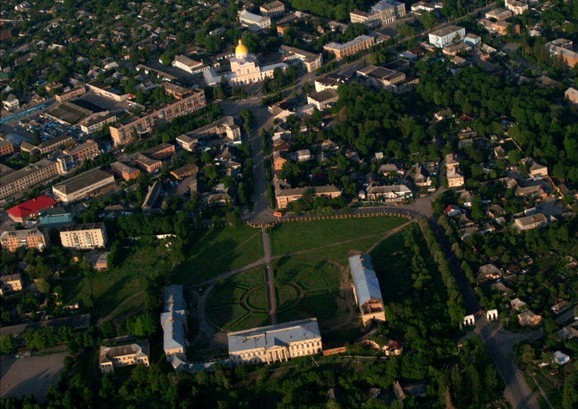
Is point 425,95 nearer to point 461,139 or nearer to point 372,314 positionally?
point 461,139

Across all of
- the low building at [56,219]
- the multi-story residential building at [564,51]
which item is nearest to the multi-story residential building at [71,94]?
the low building at [56,219]

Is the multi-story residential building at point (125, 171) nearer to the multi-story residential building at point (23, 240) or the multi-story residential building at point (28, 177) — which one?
the multi-story residential building at point (28, 177)

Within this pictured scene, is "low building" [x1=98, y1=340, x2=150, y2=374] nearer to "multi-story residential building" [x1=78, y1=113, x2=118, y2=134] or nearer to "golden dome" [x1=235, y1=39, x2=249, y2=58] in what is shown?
"multi-story residential building" [x1=78, y1=113, x2=118, y2=134]

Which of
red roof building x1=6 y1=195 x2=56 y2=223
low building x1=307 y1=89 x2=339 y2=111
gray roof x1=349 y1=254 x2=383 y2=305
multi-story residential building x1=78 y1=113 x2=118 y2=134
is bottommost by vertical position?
multi-story residential building x1=78 y1=113 x2=118 y2=134

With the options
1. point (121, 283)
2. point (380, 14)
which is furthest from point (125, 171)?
point (380, 14)

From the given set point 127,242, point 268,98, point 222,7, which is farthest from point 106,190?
point 222,7

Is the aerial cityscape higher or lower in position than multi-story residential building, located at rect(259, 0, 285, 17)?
higher

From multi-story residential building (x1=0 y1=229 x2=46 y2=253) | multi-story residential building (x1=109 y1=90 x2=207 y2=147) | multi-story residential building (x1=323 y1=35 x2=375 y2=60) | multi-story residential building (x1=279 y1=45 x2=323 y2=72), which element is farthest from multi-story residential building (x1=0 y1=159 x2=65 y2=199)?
multi-story residential building (x1=323 y1=35 x2=375 y2=60)
